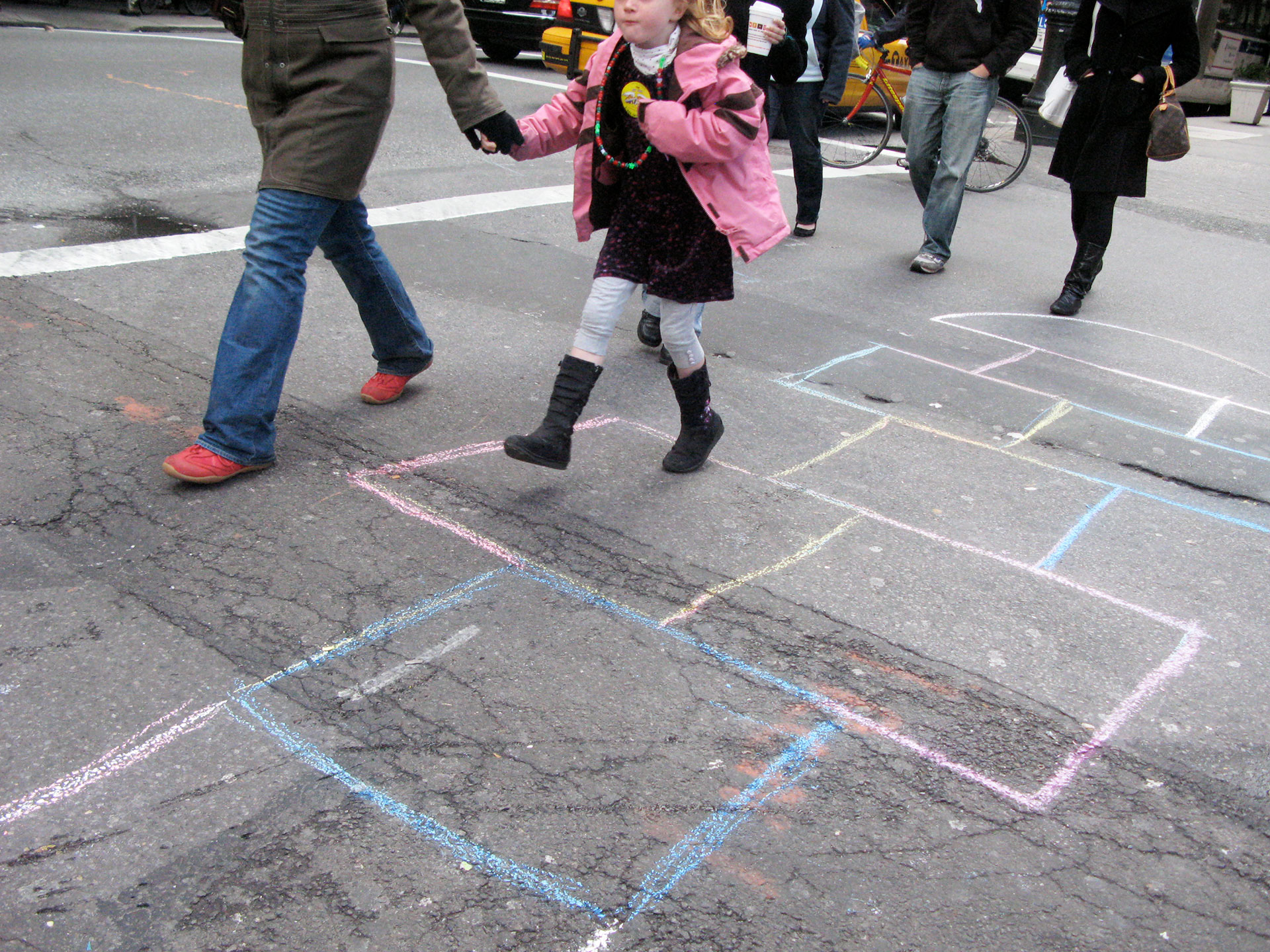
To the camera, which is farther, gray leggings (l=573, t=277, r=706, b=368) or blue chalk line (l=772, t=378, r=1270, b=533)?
blue chalk line (l=772, t=378, r=1270, b=533)

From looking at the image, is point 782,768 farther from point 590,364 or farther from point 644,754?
point 590,364

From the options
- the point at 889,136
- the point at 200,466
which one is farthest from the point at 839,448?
the point at 889,136

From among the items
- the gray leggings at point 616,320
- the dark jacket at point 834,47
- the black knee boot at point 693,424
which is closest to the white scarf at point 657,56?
the gray leggings at point 616,320

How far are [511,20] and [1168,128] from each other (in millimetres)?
9776

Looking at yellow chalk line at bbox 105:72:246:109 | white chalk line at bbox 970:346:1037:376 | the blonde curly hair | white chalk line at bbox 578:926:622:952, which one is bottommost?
white chalk line at bbox 578:926:622:952

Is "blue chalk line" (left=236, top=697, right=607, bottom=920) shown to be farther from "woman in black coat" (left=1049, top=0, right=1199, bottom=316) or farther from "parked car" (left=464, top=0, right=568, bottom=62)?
"parked car" (left=464, top=0, right=568, bottom=62)

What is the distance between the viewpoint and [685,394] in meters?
3.62

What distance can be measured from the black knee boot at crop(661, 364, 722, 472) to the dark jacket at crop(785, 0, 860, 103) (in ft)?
12.8

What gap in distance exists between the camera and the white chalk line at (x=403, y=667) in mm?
2457

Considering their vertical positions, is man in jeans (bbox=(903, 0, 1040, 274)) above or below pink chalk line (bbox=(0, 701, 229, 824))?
above

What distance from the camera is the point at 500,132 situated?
3.33 meters

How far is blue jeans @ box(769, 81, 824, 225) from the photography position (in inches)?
270

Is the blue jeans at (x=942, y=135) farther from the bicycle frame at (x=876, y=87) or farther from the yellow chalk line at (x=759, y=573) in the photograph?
the yellow chalk line at (x=759, y=573)

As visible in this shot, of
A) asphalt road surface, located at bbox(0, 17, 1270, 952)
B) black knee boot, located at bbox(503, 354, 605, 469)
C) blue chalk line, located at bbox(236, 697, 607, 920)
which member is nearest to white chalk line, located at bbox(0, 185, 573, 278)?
asphalt road surface, located at bbox(0, 17, 1270, 952)
